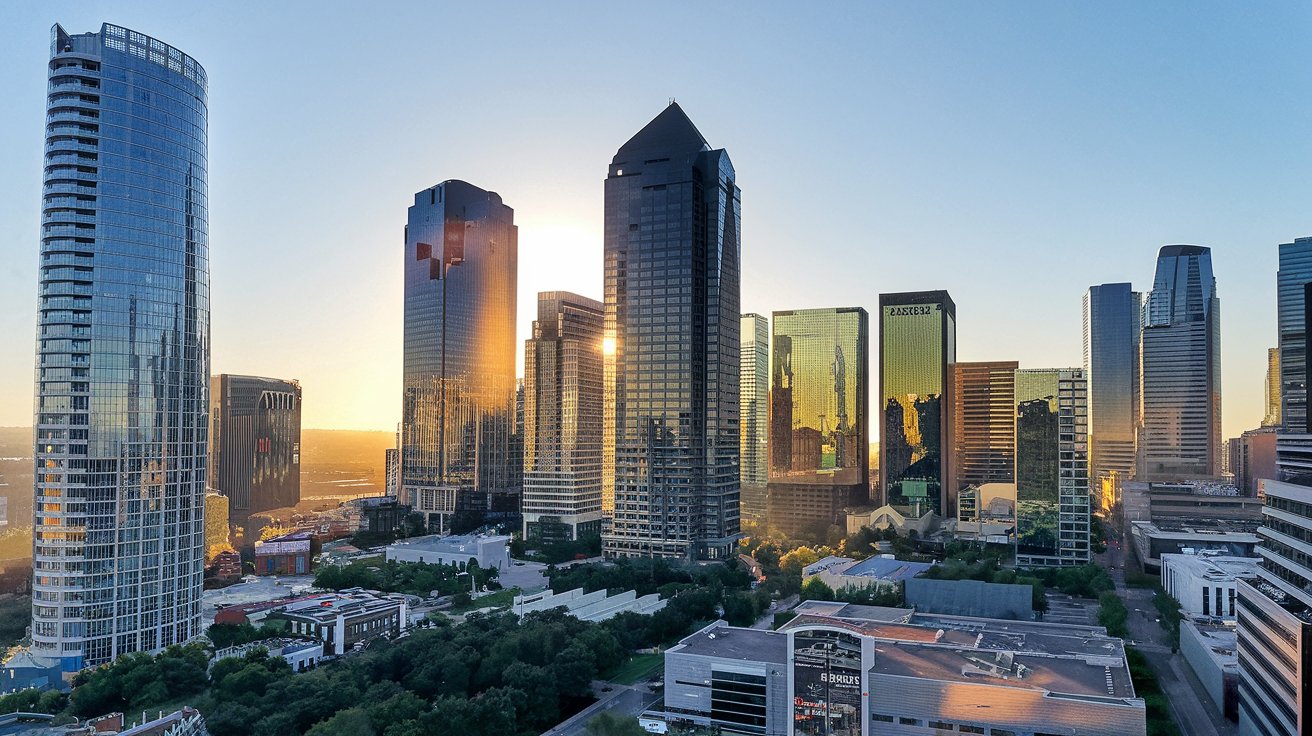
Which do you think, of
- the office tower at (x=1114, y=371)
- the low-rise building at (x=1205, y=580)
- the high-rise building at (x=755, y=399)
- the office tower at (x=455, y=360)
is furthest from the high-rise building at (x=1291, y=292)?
the office tower at (x=455, y=360)

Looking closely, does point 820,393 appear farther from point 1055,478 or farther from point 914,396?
point 1055,478

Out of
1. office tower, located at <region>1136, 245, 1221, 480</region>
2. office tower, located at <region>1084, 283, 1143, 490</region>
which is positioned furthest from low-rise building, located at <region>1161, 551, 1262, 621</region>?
office tower, located at <region>1084, 283, 1143, 490</region>

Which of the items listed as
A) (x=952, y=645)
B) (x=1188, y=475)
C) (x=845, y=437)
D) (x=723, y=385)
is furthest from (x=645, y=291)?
(x=1188, y=475)

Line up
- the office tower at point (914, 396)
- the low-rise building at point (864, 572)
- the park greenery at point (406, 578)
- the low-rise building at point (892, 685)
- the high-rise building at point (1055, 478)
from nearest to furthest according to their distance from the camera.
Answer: the low-rise building at point (892, 685)
the low-rise building at point (864, 572)
the park greenery at point (406, 578)
the high-rise building at point (1055, 478)
the office tower at point (914, 396)

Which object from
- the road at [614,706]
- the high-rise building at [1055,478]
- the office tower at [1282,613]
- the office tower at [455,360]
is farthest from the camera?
the office tower at [455,360]

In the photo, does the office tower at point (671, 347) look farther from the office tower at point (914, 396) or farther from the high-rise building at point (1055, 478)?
the office tower at point (914, 396)

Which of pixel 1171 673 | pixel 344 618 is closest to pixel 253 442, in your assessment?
pixel 344 618

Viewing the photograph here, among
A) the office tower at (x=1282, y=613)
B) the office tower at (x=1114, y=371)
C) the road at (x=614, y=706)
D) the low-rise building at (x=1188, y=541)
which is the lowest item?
the road at (x=614, y=706)

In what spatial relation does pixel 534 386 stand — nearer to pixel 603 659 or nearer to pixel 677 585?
pixel 677 585
